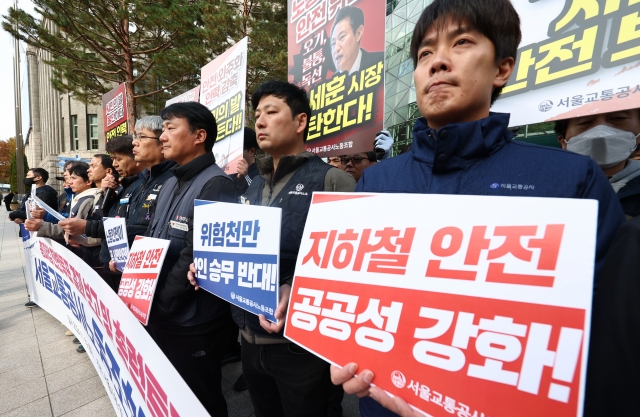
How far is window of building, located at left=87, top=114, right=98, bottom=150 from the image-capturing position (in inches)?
874

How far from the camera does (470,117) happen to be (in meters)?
0.91

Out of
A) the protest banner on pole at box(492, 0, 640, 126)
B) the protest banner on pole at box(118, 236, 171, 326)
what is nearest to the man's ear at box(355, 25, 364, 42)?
the protest banner on pole at box(492, 0, 640, 126)

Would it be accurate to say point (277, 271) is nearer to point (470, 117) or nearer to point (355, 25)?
point (470, 117)

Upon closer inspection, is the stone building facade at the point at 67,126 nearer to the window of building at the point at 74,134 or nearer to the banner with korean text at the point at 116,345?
the window of building at the point at 74,134

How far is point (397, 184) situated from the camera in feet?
3.22

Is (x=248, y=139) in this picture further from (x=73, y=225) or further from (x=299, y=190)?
(x=299, y=190)

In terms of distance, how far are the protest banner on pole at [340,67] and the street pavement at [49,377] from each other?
209cm

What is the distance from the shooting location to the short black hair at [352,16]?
2.07m

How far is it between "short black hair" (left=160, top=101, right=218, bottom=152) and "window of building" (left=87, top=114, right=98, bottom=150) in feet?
82.6

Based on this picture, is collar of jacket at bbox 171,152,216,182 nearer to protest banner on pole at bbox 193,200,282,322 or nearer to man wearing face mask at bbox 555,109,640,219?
protest banner on pole at bbox 193,200,282,322

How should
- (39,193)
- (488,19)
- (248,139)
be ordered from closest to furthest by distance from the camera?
(488,19)
(248,139)
(39,193)

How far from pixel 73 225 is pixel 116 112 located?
3387mm

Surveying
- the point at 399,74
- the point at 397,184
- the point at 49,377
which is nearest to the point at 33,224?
the point at 49,377

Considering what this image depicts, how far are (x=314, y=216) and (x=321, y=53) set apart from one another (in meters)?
1.86
